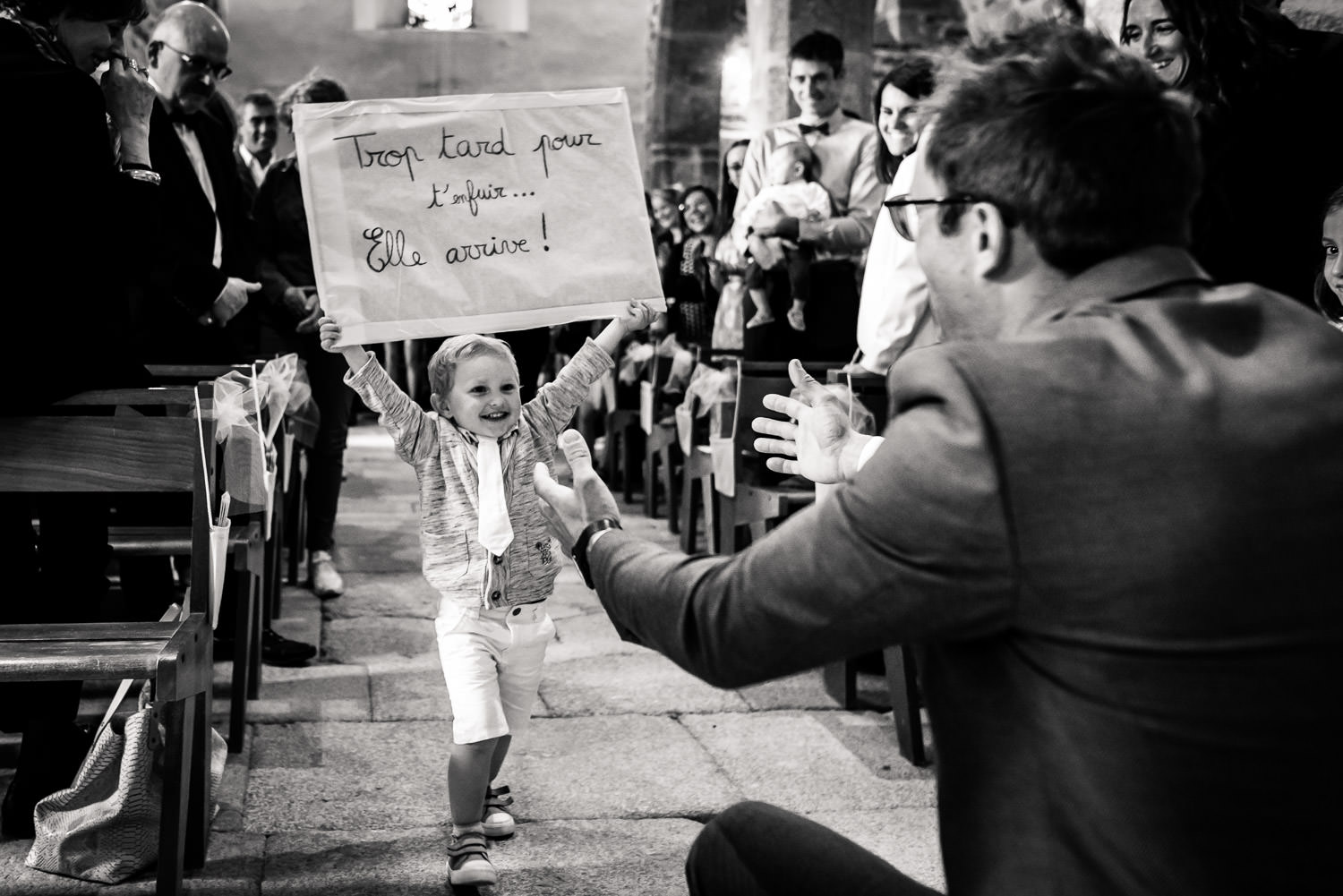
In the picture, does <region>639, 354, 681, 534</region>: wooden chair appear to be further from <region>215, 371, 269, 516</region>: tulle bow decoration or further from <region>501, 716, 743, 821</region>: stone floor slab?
<region>215, 371, 269, 516</region>: tulle bow decoration

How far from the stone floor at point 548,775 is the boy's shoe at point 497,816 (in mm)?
38

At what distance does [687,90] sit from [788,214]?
25.1ft

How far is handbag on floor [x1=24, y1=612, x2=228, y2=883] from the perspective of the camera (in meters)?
2.56

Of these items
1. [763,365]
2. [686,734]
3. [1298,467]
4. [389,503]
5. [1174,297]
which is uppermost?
[1174,297]

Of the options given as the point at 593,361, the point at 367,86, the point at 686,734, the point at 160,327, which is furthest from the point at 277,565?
the point at 367,86

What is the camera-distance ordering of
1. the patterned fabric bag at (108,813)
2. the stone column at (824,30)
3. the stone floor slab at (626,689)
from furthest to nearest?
1. the stone column at (824,30)
2. the stone floor slab at (626,689)
3. the patterned fabric bag at (108,813)

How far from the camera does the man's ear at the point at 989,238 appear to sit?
1326mm

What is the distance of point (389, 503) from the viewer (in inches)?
318

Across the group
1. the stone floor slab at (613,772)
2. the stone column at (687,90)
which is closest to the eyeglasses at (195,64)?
the stone floor slab at (613,772)

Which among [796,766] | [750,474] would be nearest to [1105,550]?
[796,766]

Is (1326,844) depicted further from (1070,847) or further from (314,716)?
(314,716)

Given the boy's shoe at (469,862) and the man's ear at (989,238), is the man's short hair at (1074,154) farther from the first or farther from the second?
the boy's shoe at (469,862)

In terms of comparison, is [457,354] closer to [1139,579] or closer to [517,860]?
[517,860]

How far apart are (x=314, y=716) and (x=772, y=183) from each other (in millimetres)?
2959
